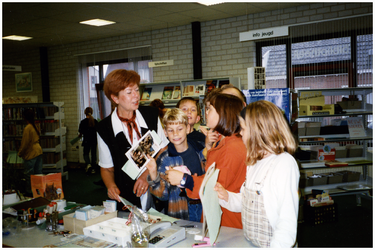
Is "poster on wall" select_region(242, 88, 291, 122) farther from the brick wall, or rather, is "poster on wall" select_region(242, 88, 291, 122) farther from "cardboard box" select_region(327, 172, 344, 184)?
the brick wall

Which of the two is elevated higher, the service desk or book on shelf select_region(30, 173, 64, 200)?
book on shelf select_region(30, 173, 64, 200)

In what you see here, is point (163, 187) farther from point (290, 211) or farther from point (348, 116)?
point (348, 116)

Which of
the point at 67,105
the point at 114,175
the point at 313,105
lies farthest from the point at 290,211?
the point at 67,105

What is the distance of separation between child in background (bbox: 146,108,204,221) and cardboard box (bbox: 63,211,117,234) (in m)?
0.48

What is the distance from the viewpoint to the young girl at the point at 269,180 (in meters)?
1.32

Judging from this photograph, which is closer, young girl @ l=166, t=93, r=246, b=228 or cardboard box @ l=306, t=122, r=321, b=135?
young girl @ l=166, t=93, r=246, b=228

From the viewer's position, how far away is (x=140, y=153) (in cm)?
213

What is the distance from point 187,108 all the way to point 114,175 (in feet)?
3.78

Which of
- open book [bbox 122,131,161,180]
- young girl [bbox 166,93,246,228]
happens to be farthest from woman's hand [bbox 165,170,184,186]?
open book [bbox 122,131,161,180]

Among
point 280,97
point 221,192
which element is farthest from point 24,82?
point 221,192

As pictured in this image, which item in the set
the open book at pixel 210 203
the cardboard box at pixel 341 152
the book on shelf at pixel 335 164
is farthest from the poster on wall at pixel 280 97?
the open book at pixel 210 203

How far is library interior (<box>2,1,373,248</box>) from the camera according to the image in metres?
1.73

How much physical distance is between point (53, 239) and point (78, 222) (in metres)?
0.16

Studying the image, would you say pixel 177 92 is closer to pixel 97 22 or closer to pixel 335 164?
pixel 97 22
